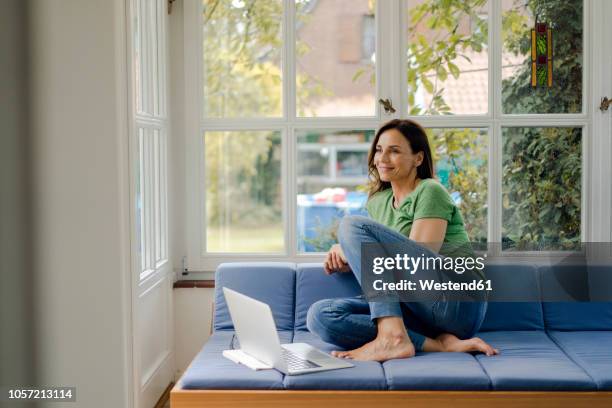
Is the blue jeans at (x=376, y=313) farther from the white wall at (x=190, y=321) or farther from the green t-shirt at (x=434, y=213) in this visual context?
the white wall at (x=190, y=321)

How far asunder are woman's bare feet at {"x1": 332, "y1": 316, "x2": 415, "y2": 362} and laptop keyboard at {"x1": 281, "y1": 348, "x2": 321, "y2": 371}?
0.18 metres

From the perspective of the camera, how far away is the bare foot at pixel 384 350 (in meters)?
3.35

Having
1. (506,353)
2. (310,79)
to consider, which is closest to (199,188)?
(310,79)

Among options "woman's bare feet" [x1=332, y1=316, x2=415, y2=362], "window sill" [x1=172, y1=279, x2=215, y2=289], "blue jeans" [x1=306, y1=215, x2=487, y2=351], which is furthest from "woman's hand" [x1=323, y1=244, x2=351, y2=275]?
"window sill" [x1=172, y1=279, x2=215, y2=289]

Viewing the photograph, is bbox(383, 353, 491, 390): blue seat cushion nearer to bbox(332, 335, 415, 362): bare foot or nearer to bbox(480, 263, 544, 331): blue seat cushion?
bbox(332, 335, 415, 362): bare foot

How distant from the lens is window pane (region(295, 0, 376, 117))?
14.2ft

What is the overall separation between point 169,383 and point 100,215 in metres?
1.37

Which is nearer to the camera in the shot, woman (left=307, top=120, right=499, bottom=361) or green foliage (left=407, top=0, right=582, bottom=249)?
woman (left=307, top=120, right=499, bottom=361)

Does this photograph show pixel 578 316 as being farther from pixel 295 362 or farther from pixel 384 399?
pixel 295 362

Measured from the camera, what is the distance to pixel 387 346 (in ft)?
11.1

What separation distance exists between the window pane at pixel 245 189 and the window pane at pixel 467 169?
88cm

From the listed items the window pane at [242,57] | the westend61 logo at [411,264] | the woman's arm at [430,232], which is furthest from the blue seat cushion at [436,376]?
the window pane at [242,57]

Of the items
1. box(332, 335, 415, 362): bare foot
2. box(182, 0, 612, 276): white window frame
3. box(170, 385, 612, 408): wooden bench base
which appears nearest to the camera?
box(170, 385, 612, 408): wooden bench base

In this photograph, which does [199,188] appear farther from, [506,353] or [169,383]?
[506,353]
